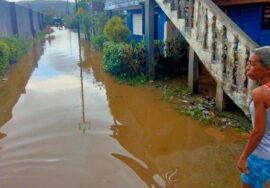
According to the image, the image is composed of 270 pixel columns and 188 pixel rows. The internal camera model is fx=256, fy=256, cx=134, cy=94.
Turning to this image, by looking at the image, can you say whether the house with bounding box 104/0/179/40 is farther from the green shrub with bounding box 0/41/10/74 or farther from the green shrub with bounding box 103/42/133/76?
the green shrub with bounding box 0/41/10/74

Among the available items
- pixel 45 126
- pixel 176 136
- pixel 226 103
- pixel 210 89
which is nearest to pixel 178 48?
pixel 210 89

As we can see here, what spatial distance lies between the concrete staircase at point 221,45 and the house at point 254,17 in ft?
5.19

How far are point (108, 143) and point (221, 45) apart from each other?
2.83 metres

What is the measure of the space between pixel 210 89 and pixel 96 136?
150 inches

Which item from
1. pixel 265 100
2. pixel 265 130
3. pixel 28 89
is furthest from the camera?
pixel 28 89

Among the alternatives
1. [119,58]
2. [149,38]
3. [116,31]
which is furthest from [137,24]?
[149,38]

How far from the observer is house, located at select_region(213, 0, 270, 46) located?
6.41 meters

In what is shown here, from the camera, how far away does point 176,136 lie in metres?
4.61

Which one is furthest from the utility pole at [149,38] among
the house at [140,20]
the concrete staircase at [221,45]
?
the house at [140,20]

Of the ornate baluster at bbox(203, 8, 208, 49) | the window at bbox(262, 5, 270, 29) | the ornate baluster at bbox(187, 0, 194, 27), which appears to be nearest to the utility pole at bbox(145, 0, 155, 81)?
the ornate baluster at bbox(187, 0, 194, 27)

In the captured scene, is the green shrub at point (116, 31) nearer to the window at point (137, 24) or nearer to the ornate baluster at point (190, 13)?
the window at point (137, 24)

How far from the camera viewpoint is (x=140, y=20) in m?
14.4

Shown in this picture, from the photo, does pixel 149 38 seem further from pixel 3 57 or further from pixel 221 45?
pixel 3 57

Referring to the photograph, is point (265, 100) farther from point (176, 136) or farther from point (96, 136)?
point (96, 136)
